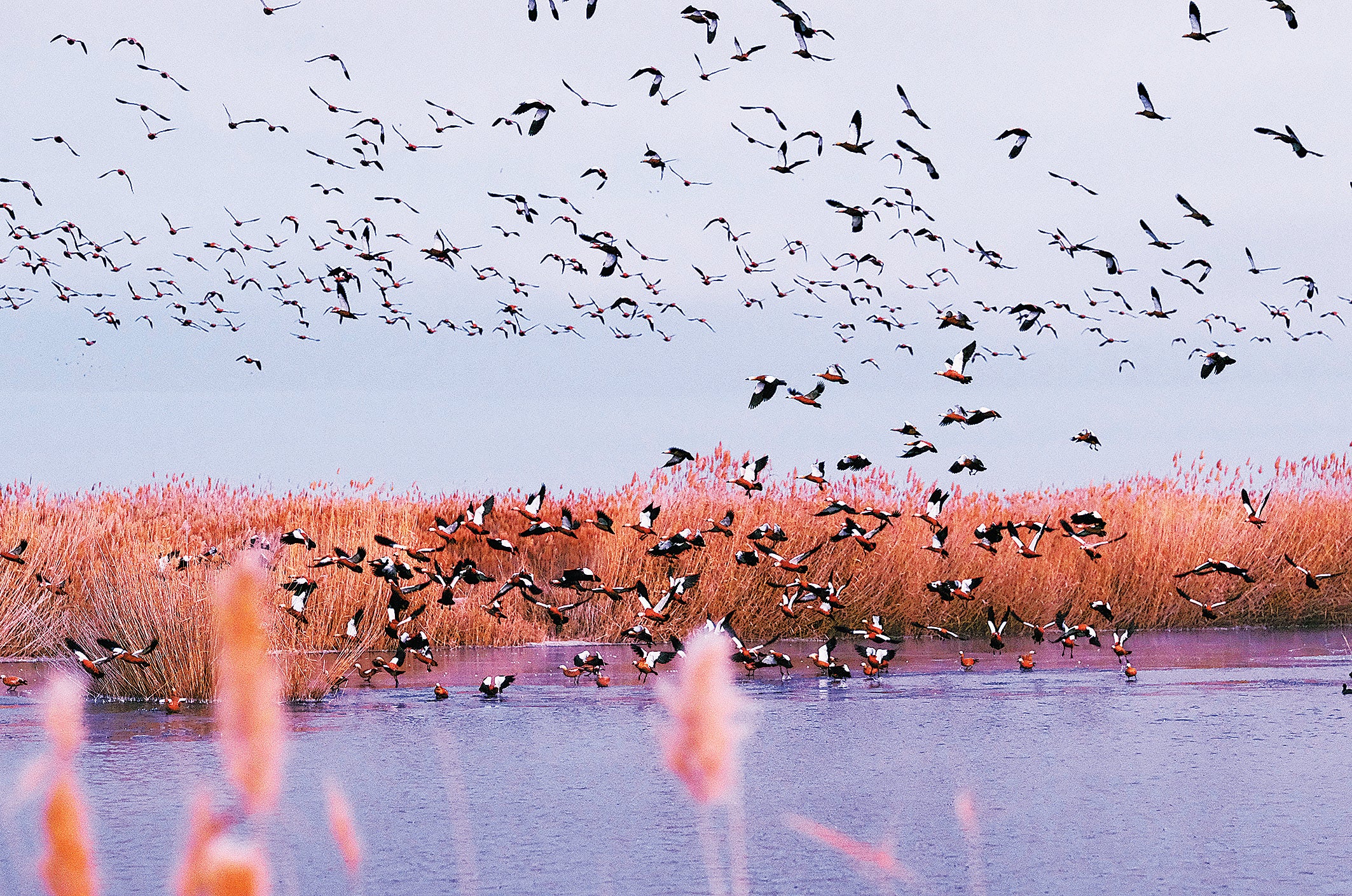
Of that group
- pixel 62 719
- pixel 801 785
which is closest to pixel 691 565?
pixel 801 785

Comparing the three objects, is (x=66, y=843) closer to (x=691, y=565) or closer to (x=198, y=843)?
(x=198, y=843)

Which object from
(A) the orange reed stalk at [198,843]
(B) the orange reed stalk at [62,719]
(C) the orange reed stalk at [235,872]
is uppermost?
(B) the orange reed stalk at [62,719]

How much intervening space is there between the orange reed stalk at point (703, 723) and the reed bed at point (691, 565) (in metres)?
12.0

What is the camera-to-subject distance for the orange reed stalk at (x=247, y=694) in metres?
1.16

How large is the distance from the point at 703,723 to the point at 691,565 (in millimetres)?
16757

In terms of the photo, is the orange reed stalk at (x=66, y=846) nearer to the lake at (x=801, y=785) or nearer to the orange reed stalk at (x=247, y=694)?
the orange reed stalk at (x=247, y=694)

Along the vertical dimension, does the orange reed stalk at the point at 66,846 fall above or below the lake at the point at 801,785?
above

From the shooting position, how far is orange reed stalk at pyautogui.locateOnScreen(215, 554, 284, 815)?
45.7 inches

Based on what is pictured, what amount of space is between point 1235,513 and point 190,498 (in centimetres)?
1907

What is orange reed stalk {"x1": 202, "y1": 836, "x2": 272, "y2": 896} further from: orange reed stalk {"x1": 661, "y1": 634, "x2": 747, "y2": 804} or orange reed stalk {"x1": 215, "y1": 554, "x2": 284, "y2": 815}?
orange reed stalk {"x1": 661, "y1": 634, "x2": 747, "y2": 804}

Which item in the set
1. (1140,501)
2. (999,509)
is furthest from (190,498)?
(1140,501)

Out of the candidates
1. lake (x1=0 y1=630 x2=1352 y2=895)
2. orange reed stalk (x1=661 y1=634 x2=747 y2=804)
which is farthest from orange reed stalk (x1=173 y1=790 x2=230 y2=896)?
lake (x1=0 y1=630 x2=1352 y2=895)

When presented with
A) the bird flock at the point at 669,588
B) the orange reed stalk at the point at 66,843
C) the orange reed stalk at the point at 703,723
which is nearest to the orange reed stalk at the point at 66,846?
the orange reed stalk at the point at 66,843

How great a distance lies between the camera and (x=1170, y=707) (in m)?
11.6
